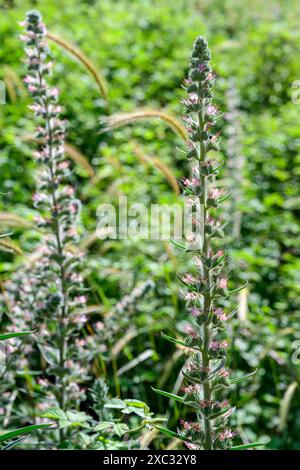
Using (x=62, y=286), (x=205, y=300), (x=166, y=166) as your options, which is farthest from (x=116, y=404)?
(x=166, y=166)

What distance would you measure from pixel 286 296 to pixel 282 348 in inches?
27.8

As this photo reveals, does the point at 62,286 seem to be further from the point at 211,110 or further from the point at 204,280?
the point at 211,110

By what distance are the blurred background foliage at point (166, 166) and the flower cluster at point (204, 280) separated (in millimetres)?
707

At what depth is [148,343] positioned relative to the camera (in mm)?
4496

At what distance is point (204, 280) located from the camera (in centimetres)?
201

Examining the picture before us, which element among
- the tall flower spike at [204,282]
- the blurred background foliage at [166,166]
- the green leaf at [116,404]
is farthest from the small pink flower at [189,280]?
the blurred background foliage at [166,166]

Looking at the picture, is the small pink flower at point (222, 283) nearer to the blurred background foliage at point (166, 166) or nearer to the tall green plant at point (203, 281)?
the tall green plant at point (203, 281)

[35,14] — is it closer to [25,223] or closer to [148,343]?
[25,223]

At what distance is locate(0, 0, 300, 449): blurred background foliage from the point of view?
4090mm

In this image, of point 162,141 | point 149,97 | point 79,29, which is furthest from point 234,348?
point 79,29

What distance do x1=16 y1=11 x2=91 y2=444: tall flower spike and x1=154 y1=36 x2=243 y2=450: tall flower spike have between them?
991 mm

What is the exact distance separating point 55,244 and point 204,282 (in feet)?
3.89

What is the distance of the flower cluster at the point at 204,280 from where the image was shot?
1.99 meters

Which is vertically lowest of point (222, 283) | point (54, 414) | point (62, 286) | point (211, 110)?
point (54, 414)
